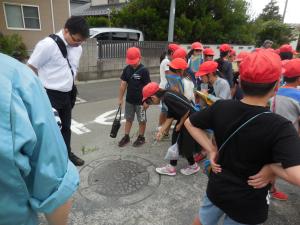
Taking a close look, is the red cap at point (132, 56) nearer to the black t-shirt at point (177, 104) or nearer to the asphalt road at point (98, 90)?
the black t-shirt at point (177, 104)

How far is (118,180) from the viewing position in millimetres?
3334

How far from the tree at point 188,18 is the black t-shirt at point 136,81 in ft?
34.5

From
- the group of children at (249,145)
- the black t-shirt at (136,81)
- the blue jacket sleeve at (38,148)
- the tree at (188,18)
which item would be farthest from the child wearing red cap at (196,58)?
the tree at (188,18)

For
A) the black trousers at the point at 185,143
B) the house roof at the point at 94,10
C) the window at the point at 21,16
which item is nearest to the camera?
the black trousers at the point at 185,143

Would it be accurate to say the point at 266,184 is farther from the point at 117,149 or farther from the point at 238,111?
the point at 117,149

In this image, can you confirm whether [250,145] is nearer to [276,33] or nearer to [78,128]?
[78,128]

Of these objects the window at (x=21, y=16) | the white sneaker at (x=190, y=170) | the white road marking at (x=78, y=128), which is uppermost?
the window at (x=21, y=16)

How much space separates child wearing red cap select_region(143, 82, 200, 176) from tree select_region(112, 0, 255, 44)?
446 inches

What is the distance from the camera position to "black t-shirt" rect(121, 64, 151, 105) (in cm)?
414

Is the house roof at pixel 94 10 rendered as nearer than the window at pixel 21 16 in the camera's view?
No

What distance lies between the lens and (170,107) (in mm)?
3152

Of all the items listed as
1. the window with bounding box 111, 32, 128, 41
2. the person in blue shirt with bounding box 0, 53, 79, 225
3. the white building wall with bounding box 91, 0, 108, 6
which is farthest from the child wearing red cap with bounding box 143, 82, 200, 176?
the white building wall with bounding box 91, 0, 108, 6

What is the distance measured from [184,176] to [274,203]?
1.14 metres

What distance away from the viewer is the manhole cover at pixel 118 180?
3.02 metres
